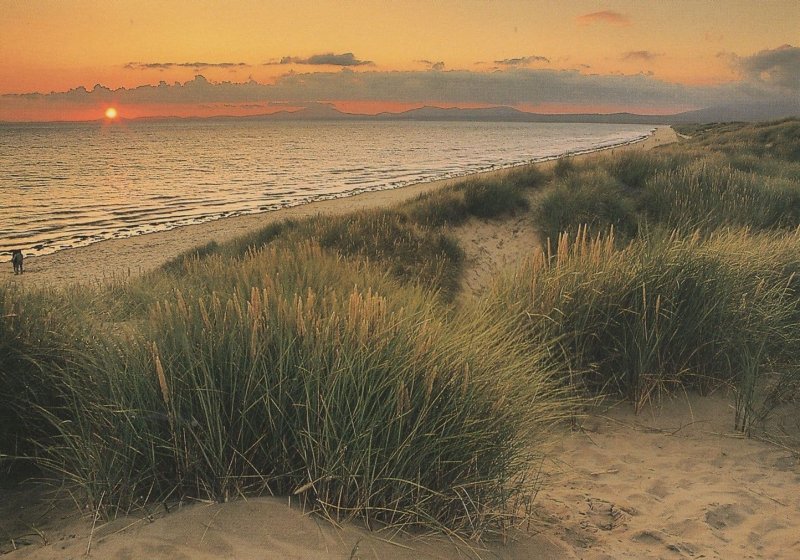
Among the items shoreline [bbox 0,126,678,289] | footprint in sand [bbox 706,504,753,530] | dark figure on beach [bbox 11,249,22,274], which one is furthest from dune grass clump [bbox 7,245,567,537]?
dark figure on beach [bbox 11,249,22,274]

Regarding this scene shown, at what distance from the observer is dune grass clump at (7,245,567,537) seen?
2.97 meters

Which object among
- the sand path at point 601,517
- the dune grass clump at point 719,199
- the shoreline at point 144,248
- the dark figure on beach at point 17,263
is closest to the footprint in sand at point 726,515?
the sand path at point 601,517

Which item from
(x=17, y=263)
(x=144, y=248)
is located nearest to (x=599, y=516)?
(x=17, y=263)

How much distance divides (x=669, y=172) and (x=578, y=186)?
7.48 ft

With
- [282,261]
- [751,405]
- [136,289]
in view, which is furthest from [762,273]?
[136,289]

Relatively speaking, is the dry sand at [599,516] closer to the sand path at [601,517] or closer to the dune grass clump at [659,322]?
the sand path at [601,517]

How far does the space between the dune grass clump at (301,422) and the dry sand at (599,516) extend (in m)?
0.17

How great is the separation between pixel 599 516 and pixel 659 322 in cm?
234

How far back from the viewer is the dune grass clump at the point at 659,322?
5.34 meters

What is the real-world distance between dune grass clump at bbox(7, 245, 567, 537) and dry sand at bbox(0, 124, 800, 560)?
17cm

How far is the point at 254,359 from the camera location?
10.3ft

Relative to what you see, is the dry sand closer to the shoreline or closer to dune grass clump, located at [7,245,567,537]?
dune grass clump, located at [7,245,567,537]

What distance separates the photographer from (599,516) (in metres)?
3.71

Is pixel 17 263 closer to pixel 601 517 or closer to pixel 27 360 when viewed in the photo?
pixel 27 360
